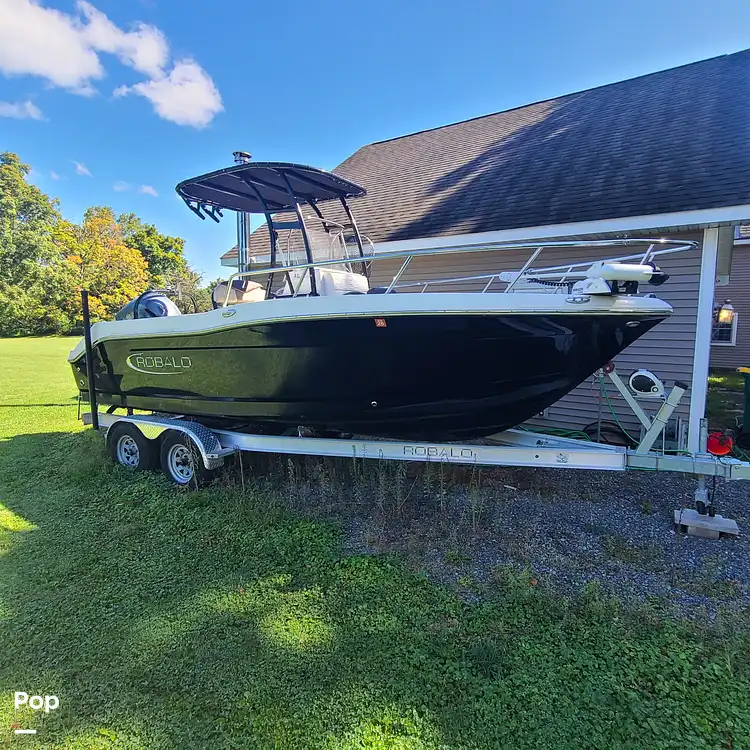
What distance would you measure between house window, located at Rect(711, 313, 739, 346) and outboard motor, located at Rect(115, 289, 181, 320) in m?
12.2

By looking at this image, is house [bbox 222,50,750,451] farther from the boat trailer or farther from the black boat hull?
the black boat hull

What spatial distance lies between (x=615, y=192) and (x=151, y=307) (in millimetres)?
Result: 5292

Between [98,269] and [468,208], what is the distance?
31.0 meters

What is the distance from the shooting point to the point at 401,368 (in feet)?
11.3

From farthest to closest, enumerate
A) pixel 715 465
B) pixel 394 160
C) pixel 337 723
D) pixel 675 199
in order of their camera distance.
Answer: pixel 394 160, pixel 675 199, pixel 715 465, pixel 337 723

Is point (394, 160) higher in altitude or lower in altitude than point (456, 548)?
higher

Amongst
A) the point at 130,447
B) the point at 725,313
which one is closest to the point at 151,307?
the point at 130,447

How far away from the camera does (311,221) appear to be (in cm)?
531

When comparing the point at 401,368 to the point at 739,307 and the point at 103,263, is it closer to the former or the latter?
the point at 739,307

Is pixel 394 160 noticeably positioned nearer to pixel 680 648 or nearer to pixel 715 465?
pixel 715 465

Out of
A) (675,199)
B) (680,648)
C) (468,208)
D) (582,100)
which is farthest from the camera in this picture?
(582,100)

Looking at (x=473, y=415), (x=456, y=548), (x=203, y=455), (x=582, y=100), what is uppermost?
(x=582, y=100)

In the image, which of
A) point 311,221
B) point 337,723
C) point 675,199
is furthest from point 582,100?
point 337,723

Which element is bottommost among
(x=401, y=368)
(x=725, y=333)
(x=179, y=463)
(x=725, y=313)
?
(x=179, y=463)
